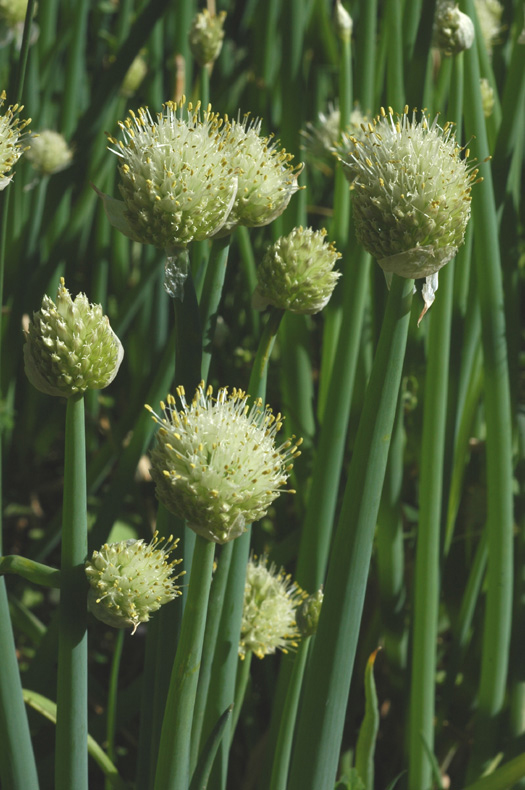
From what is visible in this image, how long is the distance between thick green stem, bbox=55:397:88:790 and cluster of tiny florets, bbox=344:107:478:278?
10.5 inches

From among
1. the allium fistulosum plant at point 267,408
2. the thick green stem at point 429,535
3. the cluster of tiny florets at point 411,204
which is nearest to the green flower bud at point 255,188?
the allium fistulosum plant at point 267,408

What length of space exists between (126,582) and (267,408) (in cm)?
18

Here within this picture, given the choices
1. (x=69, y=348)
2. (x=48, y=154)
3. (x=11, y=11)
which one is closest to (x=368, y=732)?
(x=69, y=348)

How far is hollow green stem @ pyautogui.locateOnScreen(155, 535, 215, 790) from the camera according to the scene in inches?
22.3

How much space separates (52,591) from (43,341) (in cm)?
114

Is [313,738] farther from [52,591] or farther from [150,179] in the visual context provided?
[52,591]

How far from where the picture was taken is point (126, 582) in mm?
614

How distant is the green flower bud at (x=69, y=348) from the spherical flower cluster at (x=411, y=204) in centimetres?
22

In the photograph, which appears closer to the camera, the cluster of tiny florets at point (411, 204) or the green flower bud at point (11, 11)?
the cluster of tiny florets at point (411, 204)

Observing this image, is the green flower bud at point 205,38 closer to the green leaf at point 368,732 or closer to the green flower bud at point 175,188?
the green flower bud at point 175,188

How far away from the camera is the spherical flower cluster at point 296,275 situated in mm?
719

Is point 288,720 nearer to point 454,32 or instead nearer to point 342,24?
point 454,32

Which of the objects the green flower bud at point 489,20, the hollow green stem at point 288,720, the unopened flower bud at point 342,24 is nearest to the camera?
the hollow green stem at point 288,720

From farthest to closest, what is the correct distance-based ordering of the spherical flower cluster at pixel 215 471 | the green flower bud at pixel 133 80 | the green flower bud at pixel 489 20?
the green flower bud at pixel 133 80 → the green flower bud at pixel 489 20 → the spherical flower cluster at pixel 215 471
